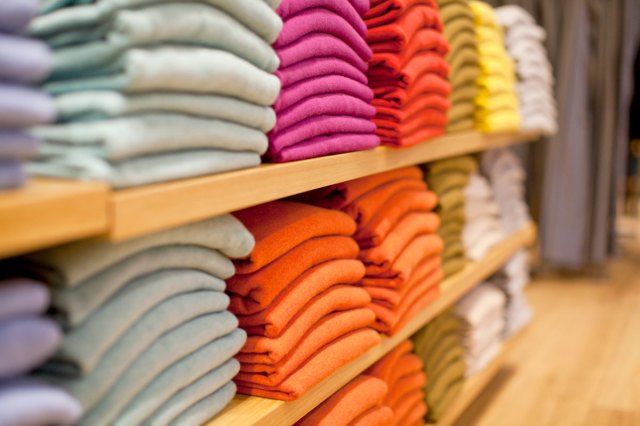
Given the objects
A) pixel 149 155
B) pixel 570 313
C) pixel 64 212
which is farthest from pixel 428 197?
pixel 570 313

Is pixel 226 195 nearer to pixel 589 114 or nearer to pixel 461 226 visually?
pixel 461 226

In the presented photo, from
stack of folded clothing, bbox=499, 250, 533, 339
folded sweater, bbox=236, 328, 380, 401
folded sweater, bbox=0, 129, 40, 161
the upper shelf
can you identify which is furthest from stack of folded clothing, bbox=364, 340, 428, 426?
folded sweater, bbox=0, 129, 40, 161

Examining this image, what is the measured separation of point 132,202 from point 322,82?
587mm

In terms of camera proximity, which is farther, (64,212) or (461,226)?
(461,226)

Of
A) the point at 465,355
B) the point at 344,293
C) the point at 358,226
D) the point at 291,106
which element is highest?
the point at 291,106

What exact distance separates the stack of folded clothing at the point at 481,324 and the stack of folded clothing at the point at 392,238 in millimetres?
478

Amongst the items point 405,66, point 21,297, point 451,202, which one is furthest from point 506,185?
point 21,297

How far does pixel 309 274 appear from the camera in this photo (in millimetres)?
1341

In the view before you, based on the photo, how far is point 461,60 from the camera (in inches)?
78.2

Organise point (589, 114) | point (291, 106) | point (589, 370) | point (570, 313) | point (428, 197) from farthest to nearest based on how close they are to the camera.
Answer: point (589, 114) → point (570, 313) → point (589, 370) → point (428, 197) → point (291, 106)

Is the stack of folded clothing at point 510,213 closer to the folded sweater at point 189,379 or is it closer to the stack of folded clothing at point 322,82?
the stack of folded clothing at point 322,82

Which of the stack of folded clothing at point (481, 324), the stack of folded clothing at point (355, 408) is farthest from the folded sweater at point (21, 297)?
the stack of folded clothing at point (481, 324)

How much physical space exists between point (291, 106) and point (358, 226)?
45 centimetres

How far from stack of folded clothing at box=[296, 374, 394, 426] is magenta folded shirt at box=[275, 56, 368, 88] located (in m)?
0.62
